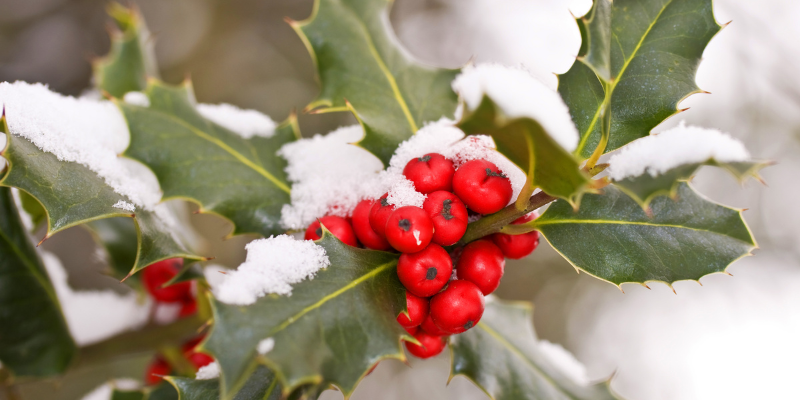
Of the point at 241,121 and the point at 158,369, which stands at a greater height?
the point at 241,121

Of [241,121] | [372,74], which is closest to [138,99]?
[241,121]

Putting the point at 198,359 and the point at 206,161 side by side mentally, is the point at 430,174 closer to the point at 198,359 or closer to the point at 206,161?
the point at 206,161

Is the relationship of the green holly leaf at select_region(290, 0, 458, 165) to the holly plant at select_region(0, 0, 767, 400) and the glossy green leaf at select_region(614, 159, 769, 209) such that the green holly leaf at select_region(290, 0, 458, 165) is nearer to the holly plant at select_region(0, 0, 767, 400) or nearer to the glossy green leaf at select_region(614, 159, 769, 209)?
the holly plant at select_region(0, 0, 767, 400)

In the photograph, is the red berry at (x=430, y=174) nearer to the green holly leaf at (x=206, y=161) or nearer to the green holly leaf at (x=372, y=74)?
the green holly leaf at (x=372, y=74)

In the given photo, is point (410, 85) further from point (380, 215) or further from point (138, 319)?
point (138, 319)

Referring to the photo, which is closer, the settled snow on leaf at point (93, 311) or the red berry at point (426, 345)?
the red berry at point (426, 345)

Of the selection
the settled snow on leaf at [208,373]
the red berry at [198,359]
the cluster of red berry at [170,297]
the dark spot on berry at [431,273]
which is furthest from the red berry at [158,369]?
the dark spot on berry at [431,273]
